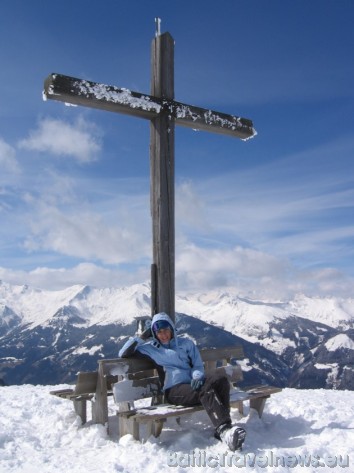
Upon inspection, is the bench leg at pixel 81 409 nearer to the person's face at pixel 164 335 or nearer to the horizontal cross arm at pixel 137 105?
the person's face at pixel 164 335

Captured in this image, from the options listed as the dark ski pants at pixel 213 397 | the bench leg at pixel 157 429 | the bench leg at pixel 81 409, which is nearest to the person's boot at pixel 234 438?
the dark ski pants at pixel 213 397

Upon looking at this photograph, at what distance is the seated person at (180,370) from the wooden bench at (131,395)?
203 mm

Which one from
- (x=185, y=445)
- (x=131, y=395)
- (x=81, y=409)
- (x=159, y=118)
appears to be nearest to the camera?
(x=185, y=445)

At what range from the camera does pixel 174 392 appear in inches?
328

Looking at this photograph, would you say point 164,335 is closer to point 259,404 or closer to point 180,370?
point 180,370

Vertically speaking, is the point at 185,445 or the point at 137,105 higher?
the point at 137,105

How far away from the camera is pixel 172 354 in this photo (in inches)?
341

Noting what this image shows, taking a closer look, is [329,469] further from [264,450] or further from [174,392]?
[174,392]

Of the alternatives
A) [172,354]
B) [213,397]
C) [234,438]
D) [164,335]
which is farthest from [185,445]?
[164,335]

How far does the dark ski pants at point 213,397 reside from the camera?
746 cm

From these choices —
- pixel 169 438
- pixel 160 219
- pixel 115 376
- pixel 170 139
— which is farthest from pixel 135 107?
pixel 169 438

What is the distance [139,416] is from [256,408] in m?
2.96

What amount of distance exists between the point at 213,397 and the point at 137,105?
552 cm

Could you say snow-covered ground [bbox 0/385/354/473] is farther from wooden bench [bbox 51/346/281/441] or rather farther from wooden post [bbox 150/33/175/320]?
wooden post [bbox 150/33/175/320]
